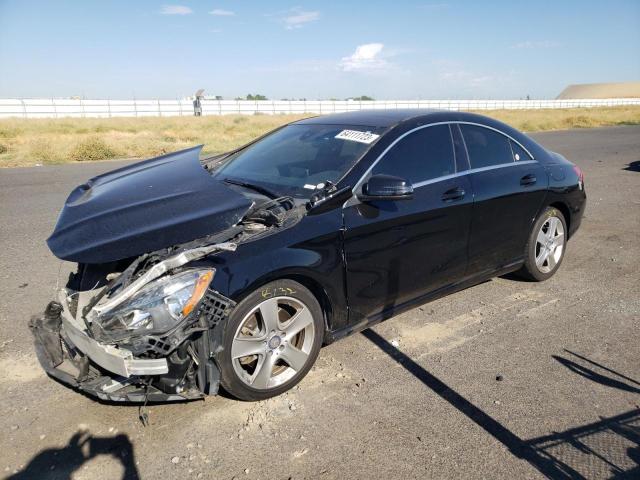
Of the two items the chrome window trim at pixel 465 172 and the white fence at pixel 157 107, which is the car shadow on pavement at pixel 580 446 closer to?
the chrome window trim at pixel 465 172

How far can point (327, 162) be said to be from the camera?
3730 mm

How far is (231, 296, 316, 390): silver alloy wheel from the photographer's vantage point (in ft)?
9.59

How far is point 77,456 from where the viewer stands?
2.61 metres

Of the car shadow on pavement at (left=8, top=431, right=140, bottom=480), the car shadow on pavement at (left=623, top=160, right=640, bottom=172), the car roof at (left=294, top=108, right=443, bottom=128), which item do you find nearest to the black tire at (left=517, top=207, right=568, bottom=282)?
the car roof at (left=294, top=108, right=443, bottom=128)

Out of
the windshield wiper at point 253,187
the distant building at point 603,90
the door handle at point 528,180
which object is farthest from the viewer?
the distant building at point 603,90

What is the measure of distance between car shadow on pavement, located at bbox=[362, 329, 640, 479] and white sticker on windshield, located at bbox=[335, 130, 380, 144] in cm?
186

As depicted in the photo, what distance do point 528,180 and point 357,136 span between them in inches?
69.2

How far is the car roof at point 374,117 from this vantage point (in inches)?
157

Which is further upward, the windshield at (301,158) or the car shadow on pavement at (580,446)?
the windshield at (301,158)

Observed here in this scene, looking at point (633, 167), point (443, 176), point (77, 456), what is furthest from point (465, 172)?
point (633, 167)

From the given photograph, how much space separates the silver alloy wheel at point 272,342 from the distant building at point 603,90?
152 metres

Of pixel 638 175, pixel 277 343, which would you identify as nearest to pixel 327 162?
pixel 277 343

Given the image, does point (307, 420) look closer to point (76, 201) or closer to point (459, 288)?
point (459, 288)

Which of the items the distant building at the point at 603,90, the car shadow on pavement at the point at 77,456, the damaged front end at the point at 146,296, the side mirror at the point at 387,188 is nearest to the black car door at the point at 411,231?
the side mirror at the point at 387,188
